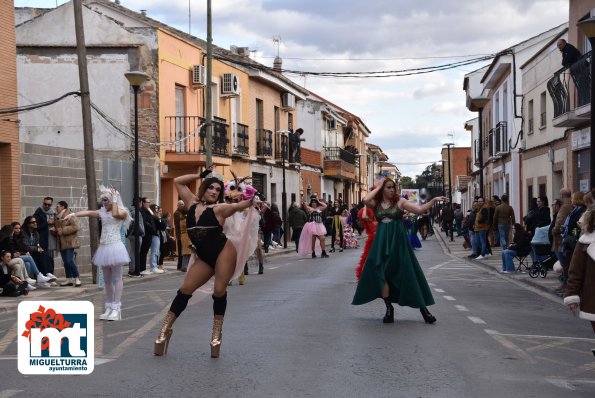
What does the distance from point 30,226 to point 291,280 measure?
203 inches

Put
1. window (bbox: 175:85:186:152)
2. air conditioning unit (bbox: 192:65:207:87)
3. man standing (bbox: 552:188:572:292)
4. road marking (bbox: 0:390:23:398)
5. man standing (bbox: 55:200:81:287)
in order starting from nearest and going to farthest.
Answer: road marking (bbox: 0:390:23:398)
man standing (bbox: 552:188:572:292)
man standing (bbox: 55:200:81:287)
window (bbox: 175:85:186:152)
air conditioning unit (bbox: 192:65:207:87)

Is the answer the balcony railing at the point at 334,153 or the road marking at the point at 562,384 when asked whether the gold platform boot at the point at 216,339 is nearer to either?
the road marking at the point at 562,384

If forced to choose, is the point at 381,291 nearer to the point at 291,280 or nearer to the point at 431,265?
the point at 291,280

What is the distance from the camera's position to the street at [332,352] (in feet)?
23.9

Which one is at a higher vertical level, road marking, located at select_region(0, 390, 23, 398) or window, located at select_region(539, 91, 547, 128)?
window, located at select_region(539, 91, 547, 128)

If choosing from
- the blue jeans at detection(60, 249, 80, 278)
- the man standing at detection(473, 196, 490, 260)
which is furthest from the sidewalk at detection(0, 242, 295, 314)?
the man standing at detection(473, 196, 490, 260)

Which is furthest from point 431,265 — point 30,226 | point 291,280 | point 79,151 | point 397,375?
point 397,375

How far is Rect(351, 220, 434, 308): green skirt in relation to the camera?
1148 cm

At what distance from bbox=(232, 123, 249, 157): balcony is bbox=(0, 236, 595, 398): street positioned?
74.4 ft

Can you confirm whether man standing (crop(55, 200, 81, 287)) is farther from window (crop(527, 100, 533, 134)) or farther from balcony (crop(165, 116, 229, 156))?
window (crop(527, 100, 533, 134))

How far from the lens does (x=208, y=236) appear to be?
888 centimetres

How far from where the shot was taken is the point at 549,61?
28.6 meters

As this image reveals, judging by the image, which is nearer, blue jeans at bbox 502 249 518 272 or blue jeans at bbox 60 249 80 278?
blue jeans at bbox 60 249 80 278

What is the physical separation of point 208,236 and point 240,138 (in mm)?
30017
